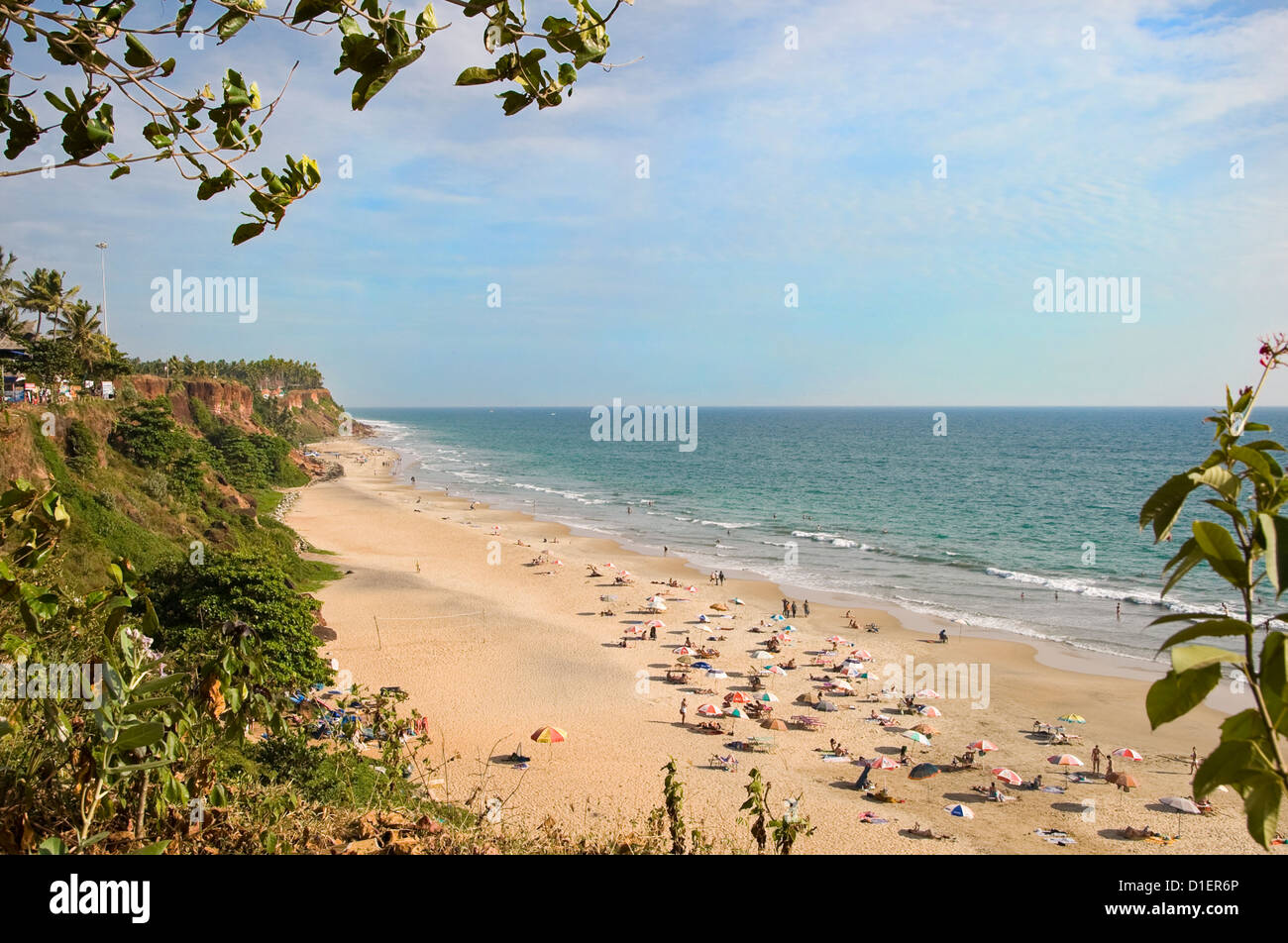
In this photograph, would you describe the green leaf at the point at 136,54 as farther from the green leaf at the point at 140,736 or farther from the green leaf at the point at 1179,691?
the green leaf at the point at 1179,691

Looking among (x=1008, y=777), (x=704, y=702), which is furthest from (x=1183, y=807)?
(x=704, y=702)

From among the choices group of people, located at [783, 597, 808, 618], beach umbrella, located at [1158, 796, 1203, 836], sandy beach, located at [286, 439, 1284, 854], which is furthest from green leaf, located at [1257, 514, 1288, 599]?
group of people, located at [783, 597, 808, 618]

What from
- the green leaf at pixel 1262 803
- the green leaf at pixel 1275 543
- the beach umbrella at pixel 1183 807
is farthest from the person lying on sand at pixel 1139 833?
the green leaf at pixel 1275 543

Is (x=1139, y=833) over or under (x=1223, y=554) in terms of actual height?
under

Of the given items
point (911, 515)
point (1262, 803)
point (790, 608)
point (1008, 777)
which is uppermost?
point (1262, 803)

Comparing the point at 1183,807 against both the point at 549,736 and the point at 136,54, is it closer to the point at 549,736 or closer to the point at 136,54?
the point at 549,736

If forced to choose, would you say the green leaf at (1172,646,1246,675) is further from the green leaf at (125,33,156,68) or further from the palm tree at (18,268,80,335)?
the palm tree at (18,268,80,335)

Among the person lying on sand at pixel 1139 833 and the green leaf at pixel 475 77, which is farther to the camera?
the person lying on sand at pixel 1139 833
